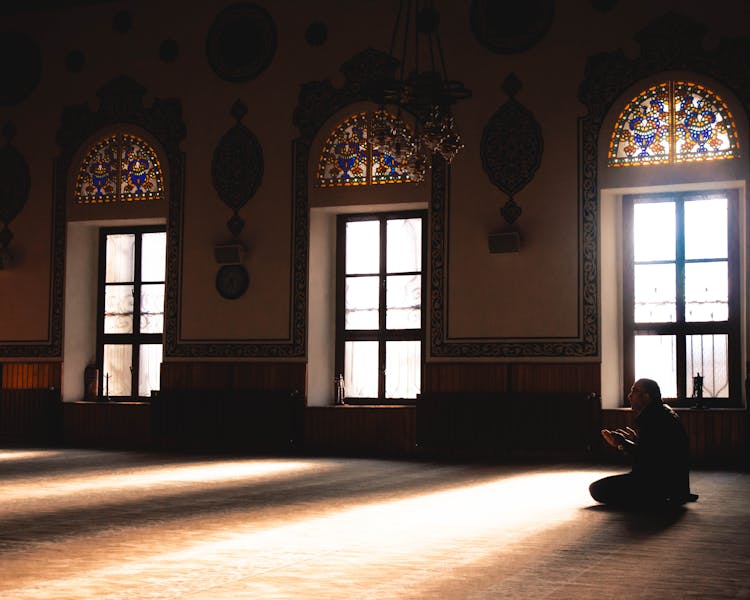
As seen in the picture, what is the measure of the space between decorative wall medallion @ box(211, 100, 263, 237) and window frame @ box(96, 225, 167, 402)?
1037 mm

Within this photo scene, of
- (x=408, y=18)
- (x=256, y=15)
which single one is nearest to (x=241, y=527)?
(x=408, y=18)

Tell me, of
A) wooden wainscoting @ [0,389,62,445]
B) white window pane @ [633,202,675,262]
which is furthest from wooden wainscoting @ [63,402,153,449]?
white window pane @ [633,202,675,262]

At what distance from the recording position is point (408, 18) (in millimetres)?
10617

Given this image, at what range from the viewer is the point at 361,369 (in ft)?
36.9

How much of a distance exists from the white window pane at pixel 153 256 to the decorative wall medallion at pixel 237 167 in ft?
3.50

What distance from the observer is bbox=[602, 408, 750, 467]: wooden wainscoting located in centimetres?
953

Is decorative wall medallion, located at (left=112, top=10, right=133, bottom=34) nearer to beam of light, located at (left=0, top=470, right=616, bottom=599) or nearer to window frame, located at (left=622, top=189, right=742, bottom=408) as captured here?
window frame, located at (left=622, top=189, right=742, bottom=408)

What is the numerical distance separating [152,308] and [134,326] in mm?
305

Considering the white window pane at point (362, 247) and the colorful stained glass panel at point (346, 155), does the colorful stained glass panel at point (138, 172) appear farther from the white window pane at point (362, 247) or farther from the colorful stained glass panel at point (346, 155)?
the white window pane at point (362, 247)

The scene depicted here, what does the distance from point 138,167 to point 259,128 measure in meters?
1.50

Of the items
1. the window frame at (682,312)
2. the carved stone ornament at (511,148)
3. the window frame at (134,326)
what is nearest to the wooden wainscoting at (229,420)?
the window frame at (134,326)

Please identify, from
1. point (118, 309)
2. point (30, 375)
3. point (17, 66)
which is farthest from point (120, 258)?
point (17, 66)

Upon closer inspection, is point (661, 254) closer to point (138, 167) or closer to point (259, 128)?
point (259, 128)

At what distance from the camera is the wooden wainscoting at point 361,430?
10.7 meters
